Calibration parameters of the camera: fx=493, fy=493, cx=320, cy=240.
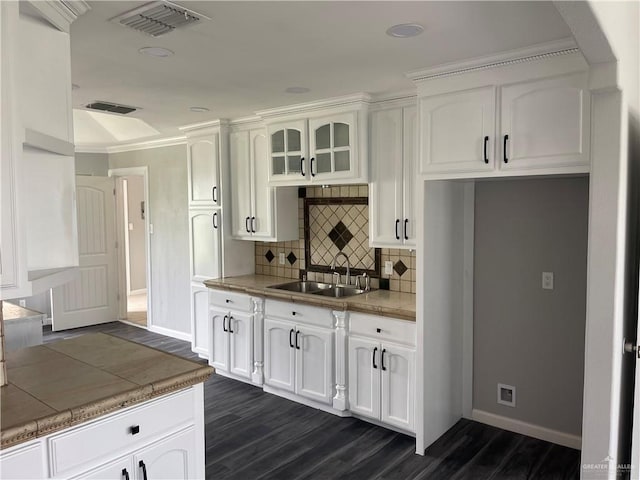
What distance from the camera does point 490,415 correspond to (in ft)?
11.8

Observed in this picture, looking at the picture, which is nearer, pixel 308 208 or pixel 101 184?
pixel 308 208

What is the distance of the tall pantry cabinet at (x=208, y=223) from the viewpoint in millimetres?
4762

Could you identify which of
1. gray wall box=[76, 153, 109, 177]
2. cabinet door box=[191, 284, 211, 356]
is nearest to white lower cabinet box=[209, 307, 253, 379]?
cabinet door box=[191, 284, 211, 356]

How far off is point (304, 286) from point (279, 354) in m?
0.71

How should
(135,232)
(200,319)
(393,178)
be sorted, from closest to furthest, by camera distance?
1. (393,178)
2. (200,319)
3. (135,232)

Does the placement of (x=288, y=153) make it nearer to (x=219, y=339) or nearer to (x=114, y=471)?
(x=219, y=339)

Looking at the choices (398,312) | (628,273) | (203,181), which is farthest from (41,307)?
(628,273)

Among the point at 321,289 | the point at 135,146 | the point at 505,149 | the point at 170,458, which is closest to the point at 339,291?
the point at 321,289

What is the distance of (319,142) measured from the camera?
393 cm

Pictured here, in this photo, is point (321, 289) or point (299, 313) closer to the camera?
point (299, 313)

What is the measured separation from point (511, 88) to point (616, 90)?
746mm

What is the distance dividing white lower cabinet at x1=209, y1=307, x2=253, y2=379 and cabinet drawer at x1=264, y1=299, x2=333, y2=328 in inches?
11.2

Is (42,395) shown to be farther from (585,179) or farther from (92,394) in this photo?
(585,179)

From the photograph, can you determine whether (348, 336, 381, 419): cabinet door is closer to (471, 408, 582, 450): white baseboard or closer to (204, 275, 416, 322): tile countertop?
(204, 275, 416, 322): tile countertop
